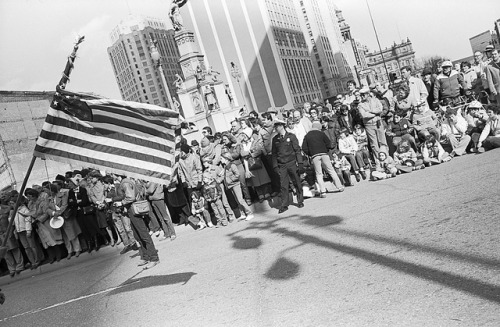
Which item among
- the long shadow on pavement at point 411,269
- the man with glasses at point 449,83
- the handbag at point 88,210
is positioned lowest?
the long shadow on pavement at point 411,269

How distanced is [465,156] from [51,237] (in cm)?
1041

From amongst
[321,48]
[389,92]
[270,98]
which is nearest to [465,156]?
[389,92]

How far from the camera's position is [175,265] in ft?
27.2

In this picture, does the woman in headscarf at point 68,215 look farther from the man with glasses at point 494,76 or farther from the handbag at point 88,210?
the man with glasses at point 494,76

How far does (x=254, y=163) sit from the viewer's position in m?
11.7

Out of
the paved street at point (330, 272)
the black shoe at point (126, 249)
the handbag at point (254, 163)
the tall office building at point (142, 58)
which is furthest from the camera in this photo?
the tall office building at point (142, 58)

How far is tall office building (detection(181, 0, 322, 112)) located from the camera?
328ft

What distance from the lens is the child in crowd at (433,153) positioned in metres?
11.0

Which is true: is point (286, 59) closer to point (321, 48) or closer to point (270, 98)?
point (270, 98)

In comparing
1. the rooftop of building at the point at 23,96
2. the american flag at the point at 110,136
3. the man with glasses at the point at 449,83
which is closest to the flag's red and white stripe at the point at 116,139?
the american flag at the point at 110,136

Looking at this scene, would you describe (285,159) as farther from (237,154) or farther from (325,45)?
(325,45)

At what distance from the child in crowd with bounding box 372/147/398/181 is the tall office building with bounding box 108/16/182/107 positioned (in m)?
150

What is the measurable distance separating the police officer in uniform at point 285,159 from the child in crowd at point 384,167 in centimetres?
190

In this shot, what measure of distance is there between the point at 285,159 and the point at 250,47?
9690 centimetres
